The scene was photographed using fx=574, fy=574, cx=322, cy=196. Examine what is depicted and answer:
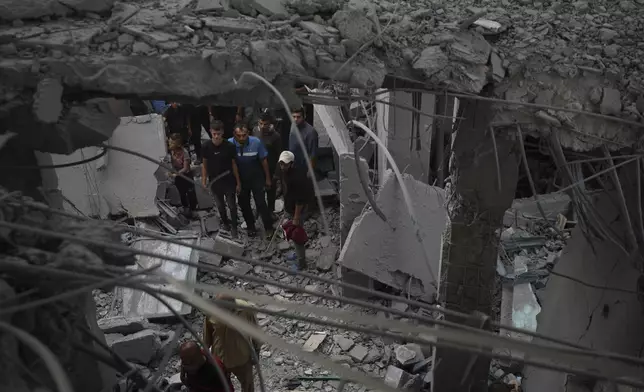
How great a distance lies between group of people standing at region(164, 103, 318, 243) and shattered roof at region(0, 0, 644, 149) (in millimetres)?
2626

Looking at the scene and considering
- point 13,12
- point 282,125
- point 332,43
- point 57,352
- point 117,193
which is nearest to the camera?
point 57,352

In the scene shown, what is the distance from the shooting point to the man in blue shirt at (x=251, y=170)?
6535 millimetres

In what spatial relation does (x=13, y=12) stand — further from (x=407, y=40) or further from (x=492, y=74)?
(x=492, y=74)

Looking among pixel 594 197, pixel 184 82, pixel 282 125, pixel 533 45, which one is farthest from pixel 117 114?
pixel 282 125

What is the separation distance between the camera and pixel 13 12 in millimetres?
3330

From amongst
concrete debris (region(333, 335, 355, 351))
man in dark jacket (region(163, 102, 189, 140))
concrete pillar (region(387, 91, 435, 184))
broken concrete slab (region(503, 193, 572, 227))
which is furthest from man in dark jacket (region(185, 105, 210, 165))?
broken concrete slab (region(503, 193, 572, 227))

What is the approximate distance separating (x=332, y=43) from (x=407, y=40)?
0.51m

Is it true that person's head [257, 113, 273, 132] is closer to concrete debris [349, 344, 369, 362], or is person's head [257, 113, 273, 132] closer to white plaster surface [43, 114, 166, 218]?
white plaster surface [43, 114, 166, 218]

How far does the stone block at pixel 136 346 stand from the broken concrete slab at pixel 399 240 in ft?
6.63

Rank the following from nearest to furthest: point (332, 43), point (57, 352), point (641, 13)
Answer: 1. point (57, 352)
2. point (332, 43)
3. point (641, 13)

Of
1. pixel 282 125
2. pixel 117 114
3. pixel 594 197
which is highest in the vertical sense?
pixel 117 114

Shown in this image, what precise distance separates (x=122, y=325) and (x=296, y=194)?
90.5 inches

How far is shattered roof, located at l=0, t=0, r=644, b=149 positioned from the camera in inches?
130

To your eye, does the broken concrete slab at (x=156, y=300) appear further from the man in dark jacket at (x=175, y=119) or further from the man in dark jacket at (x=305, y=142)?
the man in dark jacket at (x=175, y=119)
